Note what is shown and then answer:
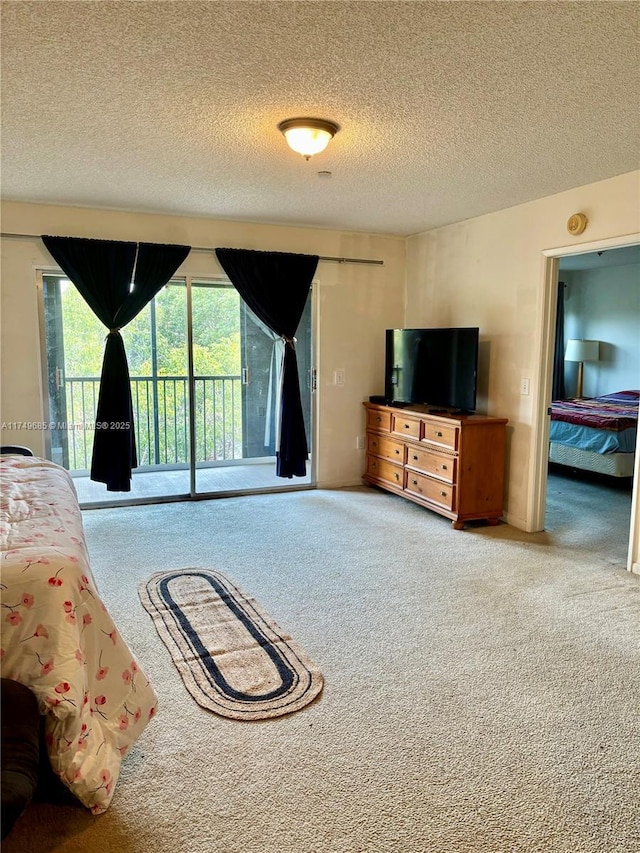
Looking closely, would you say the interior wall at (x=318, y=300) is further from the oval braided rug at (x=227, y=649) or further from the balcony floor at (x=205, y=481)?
the oval braided rug at (x=227, y=649)

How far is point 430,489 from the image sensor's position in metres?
4.67

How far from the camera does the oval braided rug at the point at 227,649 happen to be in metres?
2.30

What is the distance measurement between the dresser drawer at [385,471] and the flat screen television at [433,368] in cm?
58

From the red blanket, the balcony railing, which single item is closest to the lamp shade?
the red blanket

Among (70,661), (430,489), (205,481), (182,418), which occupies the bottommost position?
(205,481)

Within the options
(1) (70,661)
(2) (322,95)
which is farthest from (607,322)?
(1) (70,661)

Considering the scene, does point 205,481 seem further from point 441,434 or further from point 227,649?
point 227,649

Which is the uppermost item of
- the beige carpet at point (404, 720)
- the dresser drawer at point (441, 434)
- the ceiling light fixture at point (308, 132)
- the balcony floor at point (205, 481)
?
the ceiling light fixture at point (308, 132)

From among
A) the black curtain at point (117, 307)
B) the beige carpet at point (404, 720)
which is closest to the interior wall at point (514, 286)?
the beige carpet at point (404, 720)

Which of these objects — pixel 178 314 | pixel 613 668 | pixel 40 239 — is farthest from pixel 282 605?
pixel 40 239

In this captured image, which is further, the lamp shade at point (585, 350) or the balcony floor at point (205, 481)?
the lamp shade at point (585, 350)

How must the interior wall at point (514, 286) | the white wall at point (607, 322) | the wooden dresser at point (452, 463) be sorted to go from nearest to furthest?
1. the interior wall at point (514, 286)
2. the wooden dresser at point (452, 463)
3. the white wall at point (607, 322)

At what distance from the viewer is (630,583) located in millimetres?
3441

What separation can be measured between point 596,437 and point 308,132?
4.22 meters
